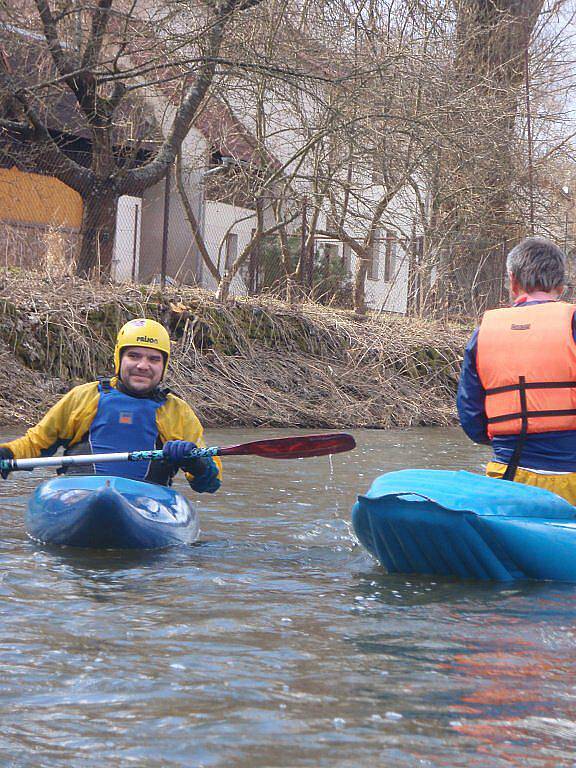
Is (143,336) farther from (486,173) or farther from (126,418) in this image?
(486,173)

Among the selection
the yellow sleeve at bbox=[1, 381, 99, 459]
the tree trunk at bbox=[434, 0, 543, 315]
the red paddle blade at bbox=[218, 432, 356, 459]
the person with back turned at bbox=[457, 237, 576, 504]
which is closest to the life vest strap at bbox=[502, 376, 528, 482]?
the person with back turned at bbox=[457, 237, 576, 504]

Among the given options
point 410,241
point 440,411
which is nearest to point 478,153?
point 410,241

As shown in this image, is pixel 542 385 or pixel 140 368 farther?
pixel 140 368

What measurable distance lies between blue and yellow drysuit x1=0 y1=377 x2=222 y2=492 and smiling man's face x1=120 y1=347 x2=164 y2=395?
60 mm

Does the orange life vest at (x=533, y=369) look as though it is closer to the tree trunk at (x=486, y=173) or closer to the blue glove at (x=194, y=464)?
the blue glove at (x=194, y=464)

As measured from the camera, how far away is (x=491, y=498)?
5.03 m

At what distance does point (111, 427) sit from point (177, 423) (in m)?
0.35

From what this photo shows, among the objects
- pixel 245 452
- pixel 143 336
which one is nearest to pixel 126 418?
pixel 143 336

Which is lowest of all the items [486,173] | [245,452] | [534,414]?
[245,452]

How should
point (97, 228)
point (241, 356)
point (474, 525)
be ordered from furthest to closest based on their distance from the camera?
point (97, 228) → point (241, 356) → point (474, 525)

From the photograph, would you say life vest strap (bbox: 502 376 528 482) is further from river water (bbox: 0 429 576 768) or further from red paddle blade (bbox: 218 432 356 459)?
red paddle blade (bbox: 218 432 356 459)

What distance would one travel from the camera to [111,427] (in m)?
6.24

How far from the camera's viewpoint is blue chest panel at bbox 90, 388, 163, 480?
624 cm

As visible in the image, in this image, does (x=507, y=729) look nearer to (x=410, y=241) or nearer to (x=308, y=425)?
(x=308, y=425)
